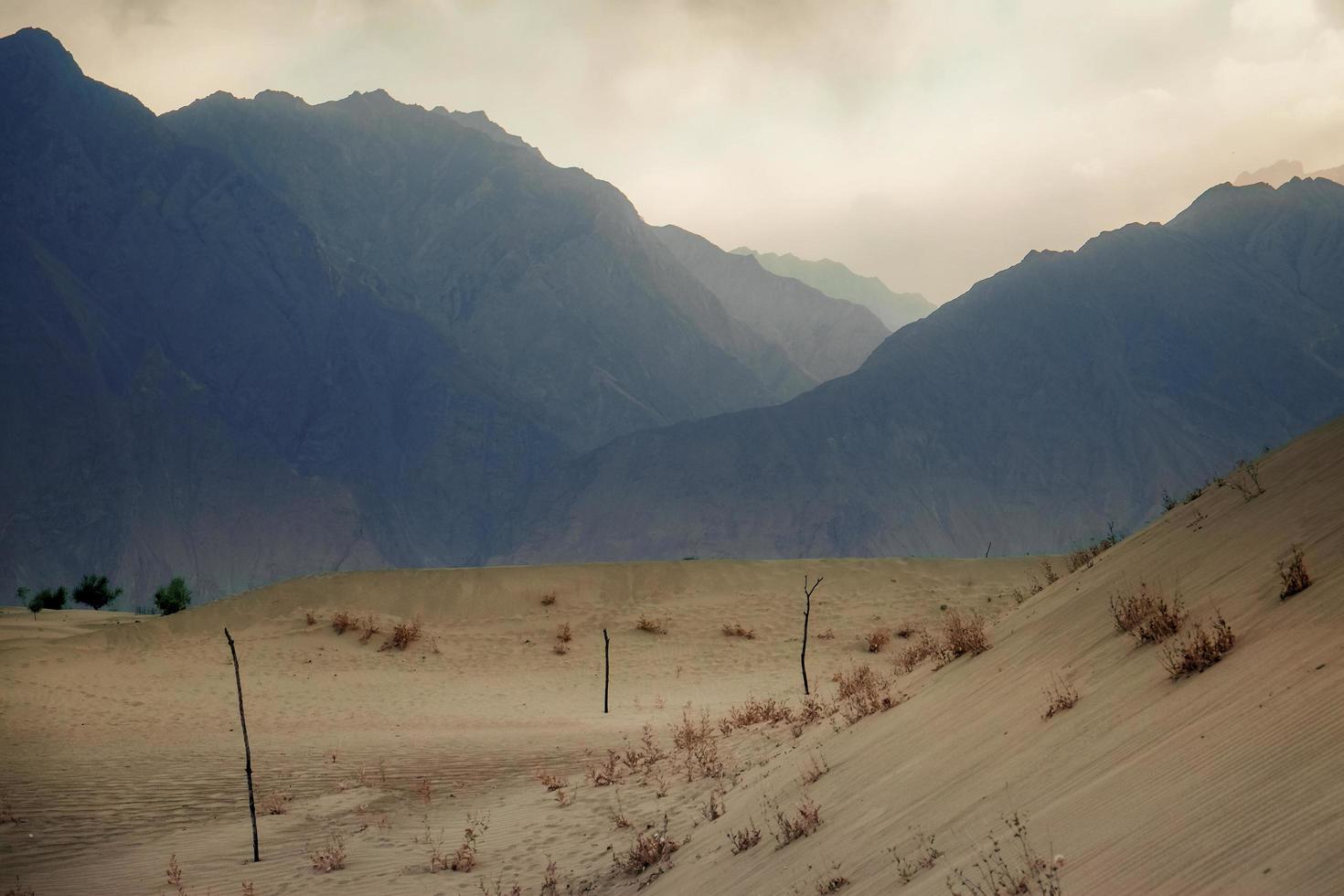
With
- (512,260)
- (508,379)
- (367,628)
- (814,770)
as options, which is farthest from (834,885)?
(512,260)

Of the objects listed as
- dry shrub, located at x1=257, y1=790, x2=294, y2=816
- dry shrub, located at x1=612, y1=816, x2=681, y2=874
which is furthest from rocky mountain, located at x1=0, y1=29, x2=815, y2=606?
dry shrub, located at x1=612, y1=816, x2=681, y2=874

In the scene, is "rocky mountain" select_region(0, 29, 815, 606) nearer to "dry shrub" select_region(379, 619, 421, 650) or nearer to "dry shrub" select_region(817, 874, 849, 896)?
"dry shrub" select_region(379, 619, 421, 650)

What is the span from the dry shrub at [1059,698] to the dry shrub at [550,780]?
7.09 meters

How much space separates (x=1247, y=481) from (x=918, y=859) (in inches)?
286

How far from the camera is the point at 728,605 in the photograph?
115ft

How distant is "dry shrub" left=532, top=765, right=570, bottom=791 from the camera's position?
12382 mm

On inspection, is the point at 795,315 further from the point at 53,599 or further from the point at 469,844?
the point at 469,844

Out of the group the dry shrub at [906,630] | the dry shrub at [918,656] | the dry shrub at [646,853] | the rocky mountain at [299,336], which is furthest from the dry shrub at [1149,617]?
the rocky mountain at [299,336]

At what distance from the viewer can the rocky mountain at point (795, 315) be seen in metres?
163

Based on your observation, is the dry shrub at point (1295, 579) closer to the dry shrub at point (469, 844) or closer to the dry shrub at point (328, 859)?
the dry shrub at point (469, 844)

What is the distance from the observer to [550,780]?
42.0 feet

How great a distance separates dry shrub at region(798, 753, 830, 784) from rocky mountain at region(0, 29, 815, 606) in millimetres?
98753

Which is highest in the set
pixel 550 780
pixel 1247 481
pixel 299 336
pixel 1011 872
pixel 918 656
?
pixel 299 336

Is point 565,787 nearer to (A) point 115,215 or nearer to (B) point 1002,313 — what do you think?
(B) point 1002,313
